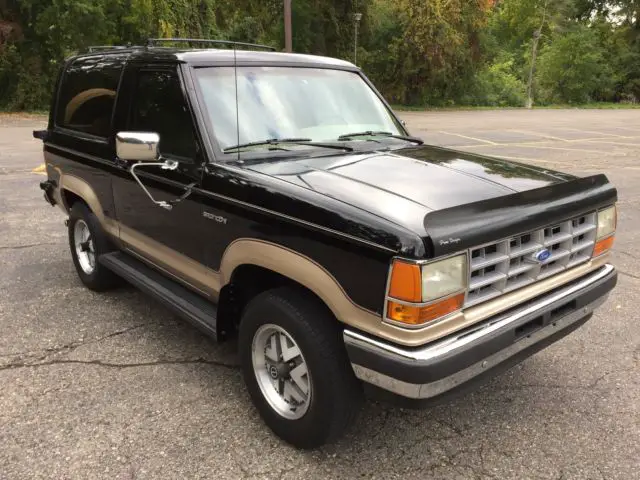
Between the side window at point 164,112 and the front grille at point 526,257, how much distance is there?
170 cm

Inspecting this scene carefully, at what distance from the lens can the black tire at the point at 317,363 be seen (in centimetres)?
251

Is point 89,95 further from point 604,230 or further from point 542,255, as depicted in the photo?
point 604,230

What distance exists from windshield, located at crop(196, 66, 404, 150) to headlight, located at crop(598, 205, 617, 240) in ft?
4.94

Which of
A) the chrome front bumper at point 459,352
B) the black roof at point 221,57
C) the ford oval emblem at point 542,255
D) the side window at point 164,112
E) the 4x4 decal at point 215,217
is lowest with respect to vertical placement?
the chrome front bumper at point 459,352

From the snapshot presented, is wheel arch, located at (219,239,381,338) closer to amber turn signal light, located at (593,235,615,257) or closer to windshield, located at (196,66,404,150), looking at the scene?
windshield, located at (196,66,404,150)

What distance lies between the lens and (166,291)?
3.61 m

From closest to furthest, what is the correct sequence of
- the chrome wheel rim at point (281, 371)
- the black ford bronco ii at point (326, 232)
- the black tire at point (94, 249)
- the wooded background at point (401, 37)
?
the black ford bronco ii at point (326, 232) → the chrome wheel rim at point (281, 371) → the black tire at point (94, 249) → the wooded background at point (401, 37)

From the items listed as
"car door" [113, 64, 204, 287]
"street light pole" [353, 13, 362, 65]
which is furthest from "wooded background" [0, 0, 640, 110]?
"car door" [113, 64, 204, 287]

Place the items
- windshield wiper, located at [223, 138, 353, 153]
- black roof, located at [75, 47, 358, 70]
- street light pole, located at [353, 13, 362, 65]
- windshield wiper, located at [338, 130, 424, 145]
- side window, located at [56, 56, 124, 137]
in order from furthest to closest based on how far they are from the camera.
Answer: street light pole, located at [353, 13, 362, 65], side window, located at [56, 56, 124, 137], windshield wiper, located at [338, 130, 424, 145], black roof, located at [75, 47, 358, 70], windshield wiper, located at [223, 138, 353, 153]

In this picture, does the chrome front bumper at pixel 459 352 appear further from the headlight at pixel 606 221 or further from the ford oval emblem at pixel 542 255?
the headlight at pixel 606 221

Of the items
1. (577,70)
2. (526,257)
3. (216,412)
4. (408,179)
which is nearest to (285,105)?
(408,179)

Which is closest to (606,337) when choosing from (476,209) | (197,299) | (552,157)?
(476,209)

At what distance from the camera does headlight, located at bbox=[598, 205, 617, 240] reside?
10.1 ft

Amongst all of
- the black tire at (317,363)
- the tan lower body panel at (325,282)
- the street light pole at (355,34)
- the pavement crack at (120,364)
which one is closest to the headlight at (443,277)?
the tan lower body panel at (325,282)
